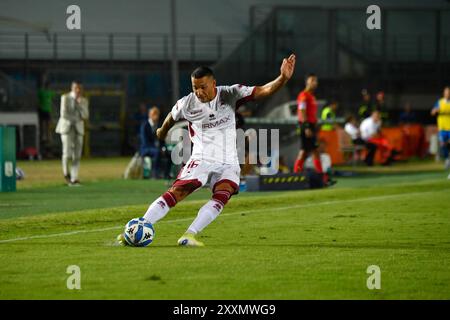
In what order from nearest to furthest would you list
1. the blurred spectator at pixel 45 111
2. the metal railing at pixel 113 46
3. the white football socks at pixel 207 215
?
the white football socks at pixel 207 215, the blurred spectator at pixel 45 111, the metal railing at pixel 113 46

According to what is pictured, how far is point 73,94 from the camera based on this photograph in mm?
24109

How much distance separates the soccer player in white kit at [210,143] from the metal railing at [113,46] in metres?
31.1

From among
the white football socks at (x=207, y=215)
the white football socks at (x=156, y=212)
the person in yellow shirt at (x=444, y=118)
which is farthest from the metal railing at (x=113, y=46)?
the white football socks at (x=156, y=212)

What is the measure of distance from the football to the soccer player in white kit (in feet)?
0.85

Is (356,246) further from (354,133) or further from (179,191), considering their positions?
(354,133)

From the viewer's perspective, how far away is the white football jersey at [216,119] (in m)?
12.0

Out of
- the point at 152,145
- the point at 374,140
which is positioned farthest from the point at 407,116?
the point at 152,145

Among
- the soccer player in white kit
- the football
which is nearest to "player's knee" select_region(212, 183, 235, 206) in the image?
the soccer player in white kit

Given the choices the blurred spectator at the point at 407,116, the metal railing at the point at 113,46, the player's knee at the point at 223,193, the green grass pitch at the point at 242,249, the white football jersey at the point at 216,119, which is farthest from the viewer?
the metal railing at the point at 113,46

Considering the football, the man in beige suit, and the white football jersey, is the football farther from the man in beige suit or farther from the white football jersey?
the man in beige suit

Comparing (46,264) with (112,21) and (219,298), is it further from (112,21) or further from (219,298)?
(112,21)

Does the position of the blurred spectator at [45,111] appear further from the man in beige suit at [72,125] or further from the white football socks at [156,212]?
the white football socks at [156,212]
